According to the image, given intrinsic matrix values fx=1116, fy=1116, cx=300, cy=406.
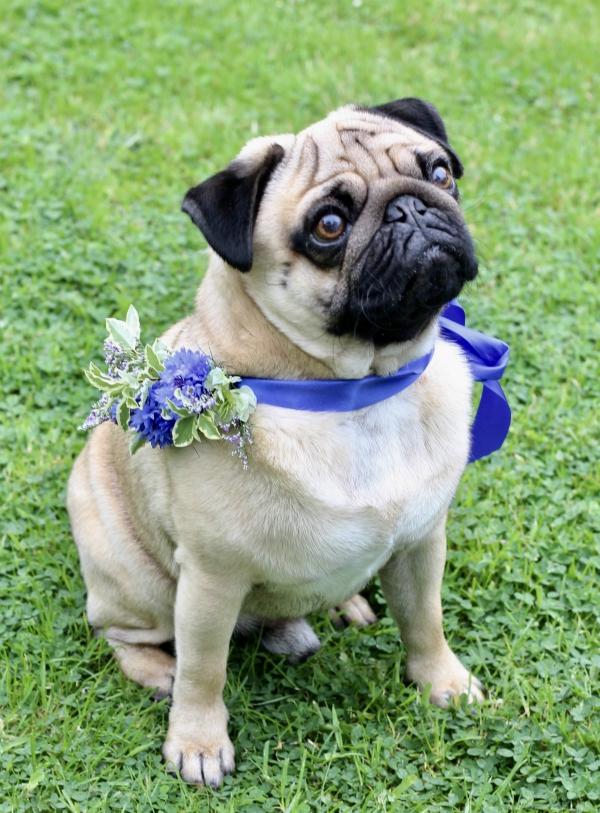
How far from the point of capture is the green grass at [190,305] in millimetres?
3283

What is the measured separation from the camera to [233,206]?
2.81 m

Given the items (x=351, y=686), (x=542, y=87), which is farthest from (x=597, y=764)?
(x=542, y=87)

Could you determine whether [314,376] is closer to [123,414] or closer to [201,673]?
[123,414]

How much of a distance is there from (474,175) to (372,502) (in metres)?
3.36

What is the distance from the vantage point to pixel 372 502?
9.59 ft

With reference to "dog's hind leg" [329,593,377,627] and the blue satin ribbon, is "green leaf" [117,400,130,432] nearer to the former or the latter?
the blue satin ribbon

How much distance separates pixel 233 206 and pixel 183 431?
58cm

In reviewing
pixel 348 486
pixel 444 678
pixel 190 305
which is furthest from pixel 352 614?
pixel 190 305

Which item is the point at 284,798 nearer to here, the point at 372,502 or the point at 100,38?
the point at 372,502

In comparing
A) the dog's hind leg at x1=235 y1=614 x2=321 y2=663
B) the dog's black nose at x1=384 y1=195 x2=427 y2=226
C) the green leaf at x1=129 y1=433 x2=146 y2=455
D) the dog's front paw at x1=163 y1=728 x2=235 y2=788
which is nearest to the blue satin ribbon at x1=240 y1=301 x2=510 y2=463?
the green leaf at x1=129 y1=433 x2=146 y2=455

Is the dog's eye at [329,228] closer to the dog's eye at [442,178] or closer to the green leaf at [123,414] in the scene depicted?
the dog's eye at [442,178]

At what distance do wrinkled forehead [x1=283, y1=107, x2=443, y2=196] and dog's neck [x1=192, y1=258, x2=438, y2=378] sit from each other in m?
0.32

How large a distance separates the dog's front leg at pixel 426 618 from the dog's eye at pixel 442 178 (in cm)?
98

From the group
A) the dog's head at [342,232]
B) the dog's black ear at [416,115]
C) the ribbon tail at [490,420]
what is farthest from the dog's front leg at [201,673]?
the dog's black ear at [416,115]
